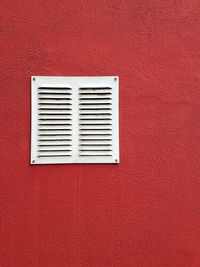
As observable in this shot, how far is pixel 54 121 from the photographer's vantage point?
2.88 metres

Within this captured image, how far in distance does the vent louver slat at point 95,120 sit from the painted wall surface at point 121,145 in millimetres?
112

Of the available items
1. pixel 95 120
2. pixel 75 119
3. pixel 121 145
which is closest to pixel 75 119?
pixel 75 119

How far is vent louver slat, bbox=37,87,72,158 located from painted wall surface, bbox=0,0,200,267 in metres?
0.11

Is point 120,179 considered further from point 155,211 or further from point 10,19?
point 10,19

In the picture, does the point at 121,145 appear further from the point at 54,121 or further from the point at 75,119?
the point at 54,121

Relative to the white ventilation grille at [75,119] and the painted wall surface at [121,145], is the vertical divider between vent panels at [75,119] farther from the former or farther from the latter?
the painted wall surface at [121,145]

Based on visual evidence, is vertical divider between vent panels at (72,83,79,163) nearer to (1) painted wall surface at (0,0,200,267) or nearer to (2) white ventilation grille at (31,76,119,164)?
(2) white ventilation grille at (31,76,119,164)

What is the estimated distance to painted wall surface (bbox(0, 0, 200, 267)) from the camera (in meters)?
2.83

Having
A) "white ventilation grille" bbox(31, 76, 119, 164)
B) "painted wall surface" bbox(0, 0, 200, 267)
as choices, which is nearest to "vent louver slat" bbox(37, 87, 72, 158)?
"white ventilation grille" bbox(31, 76, 119, 164)

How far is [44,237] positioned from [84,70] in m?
1.25

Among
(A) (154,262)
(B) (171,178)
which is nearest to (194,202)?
(B) (171,178)

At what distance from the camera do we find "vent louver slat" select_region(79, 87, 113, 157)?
2900 mm

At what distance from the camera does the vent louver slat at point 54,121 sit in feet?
9.41

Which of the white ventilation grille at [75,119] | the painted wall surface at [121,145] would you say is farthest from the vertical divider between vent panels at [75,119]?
the painted wall surface at [121,145]
